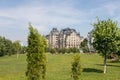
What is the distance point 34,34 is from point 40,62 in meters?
2.76

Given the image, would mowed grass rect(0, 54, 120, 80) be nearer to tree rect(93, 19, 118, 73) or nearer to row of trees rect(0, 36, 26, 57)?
tree rect(93, 19, 118, 73)

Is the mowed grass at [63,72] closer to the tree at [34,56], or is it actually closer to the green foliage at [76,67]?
the green foliage at [76,67]

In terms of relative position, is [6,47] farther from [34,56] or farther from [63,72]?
[34,56]

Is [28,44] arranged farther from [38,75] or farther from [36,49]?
[38,75]

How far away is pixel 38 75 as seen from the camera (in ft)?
90.4

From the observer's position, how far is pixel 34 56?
28.0 metres

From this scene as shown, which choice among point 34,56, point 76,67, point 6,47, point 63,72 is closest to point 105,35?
point 63,72

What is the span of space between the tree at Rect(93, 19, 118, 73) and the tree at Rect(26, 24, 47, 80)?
1040 inches

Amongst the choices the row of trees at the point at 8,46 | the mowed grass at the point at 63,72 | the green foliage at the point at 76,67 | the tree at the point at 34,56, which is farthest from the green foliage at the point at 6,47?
the tree at the point at 34,56

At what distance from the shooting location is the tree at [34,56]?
2753cm

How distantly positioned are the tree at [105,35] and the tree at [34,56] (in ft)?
86.7

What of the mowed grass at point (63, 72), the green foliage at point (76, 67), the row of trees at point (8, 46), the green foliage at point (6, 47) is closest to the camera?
the green foliage at point (76, 67)

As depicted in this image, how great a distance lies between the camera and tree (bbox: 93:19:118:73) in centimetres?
5369

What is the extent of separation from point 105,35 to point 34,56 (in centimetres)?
2761
